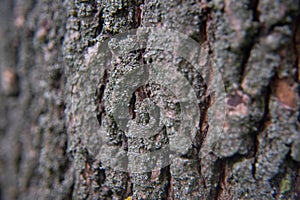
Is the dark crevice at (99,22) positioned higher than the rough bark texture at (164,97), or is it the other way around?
the dark crevice at (99,22)

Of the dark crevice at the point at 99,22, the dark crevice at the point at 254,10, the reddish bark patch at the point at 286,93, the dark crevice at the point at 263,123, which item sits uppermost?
the dark crevice at the point at 99,22

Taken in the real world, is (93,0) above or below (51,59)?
above

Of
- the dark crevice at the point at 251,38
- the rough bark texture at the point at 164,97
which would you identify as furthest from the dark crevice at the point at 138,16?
the dark crevice at the point at 251,38

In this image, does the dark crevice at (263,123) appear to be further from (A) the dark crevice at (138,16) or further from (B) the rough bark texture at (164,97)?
(A) the dark crevice at (138,16)

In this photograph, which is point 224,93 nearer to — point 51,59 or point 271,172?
point 271,172

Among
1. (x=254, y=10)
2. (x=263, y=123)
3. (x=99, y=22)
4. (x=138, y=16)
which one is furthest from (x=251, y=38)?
(x=99, y=22)

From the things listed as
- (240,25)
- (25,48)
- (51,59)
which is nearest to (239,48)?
(240,25)

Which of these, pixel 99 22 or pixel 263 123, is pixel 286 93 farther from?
pixel 99 22

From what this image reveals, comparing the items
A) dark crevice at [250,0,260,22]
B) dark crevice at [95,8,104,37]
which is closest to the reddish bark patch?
dark crevice at [250,0,260,22]
